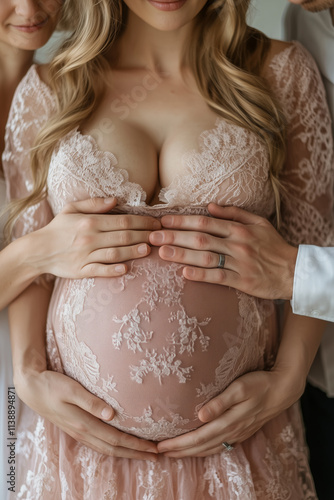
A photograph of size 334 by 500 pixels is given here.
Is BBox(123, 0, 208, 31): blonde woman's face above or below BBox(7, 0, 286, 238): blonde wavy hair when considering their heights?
above

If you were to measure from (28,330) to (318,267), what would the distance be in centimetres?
66

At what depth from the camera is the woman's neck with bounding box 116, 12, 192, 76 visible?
168 centimetres

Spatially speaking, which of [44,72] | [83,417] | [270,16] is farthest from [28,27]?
[270,16]

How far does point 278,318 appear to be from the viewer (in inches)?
63.1

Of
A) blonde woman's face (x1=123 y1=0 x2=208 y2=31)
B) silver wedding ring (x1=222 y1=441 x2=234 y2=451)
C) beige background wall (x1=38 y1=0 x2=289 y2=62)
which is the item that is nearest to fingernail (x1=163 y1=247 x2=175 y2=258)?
silver wedding ring (x1=222 y1=441 x2=234 y2=451)

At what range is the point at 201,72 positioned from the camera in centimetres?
165

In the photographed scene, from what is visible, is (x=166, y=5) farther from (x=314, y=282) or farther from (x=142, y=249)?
(x=314, y=282)

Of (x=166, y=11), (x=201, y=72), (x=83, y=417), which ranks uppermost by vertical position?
(x=166, y=11)

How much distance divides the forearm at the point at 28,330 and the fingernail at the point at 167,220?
1.15 feet

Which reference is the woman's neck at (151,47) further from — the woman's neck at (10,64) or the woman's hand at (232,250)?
the woman's hand at (232,250)

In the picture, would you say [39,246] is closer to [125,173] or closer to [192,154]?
[125,173]

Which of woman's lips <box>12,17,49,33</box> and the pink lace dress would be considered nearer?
the pink lace dress

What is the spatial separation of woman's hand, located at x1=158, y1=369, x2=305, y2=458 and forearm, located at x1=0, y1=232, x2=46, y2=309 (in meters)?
0.47

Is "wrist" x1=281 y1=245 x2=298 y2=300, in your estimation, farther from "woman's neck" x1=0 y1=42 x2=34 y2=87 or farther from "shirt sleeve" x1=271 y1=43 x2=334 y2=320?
"woman's neck" x1=0 y1=42 x2=34 y2=87
